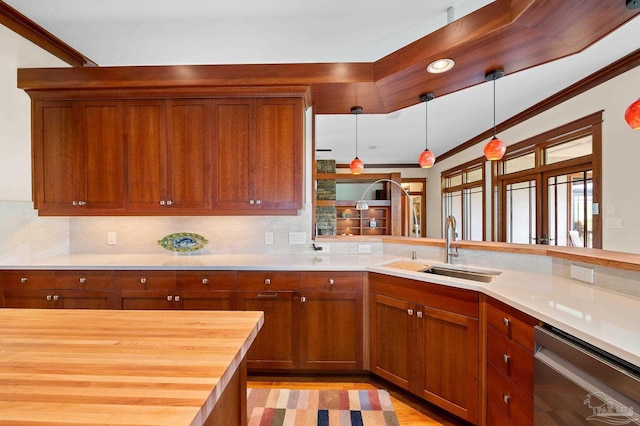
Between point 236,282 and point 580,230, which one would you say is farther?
point 580,230

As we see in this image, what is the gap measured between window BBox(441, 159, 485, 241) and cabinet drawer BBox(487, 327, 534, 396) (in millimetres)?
4945

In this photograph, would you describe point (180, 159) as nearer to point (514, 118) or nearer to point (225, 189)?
point (225, 189)

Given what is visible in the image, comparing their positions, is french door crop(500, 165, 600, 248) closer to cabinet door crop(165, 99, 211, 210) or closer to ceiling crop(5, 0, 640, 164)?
ceiling crop(5, 0, 640, 164)

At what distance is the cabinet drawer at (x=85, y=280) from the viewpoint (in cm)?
232

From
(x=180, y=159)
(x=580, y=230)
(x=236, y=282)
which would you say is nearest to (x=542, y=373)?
(x=236, y=282)

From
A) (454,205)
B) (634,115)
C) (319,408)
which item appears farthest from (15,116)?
(454,205)

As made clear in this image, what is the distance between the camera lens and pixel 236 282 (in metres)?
2.32

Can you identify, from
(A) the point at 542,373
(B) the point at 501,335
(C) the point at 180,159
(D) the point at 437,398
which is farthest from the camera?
(C) the point at 180,159

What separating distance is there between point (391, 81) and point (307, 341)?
218 centimetres

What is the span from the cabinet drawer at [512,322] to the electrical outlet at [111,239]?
3294 mm

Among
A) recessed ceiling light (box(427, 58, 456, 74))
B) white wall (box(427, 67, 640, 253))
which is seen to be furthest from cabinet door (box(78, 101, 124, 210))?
white wall (box(427, 67, 640, 253))

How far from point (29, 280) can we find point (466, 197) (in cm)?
740

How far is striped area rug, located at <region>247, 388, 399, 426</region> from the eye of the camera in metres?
1.90

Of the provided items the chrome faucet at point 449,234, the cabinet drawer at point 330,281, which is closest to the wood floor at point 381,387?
the cabinet drawer at point 330,281
